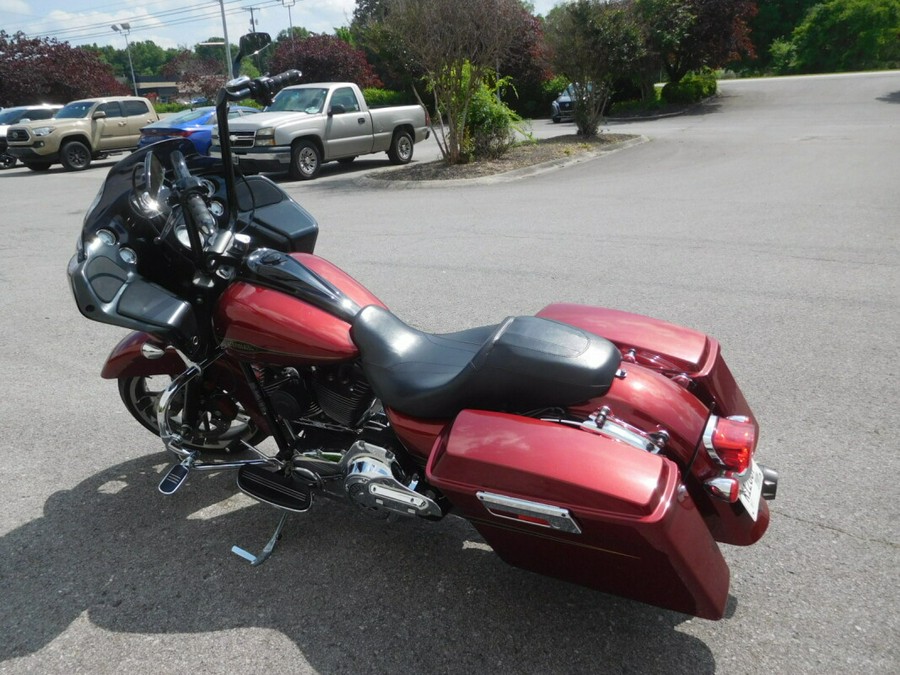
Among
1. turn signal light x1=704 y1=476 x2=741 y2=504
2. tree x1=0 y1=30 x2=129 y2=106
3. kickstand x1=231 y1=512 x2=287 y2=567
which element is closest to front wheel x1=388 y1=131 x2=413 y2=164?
kickstand x1=231 y1=512 x2=287 y2=567

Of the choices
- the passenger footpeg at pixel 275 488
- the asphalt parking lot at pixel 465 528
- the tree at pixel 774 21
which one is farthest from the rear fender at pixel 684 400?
the tree at pixel 774 21

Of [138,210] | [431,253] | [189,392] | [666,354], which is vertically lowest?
[431,253]

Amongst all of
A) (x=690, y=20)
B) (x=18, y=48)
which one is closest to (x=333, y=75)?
(x=18, y=48)

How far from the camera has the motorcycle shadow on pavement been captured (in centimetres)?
254

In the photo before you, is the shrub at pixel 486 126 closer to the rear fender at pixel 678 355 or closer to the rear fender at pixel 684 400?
the rear fender at pixel 678 355

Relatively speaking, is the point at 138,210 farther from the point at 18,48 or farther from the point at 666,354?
the point at 18,48

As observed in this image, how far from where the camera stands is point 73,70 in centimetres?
3134

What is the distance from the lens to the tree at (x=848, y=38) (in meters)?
44.2

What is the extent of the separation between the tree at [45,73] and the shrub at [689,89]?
24.6 m

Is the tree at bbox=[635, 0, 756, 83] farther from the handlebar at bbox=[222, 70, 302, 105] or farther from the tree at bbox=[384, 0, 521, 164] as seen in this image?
the handlebar at bbox=[222, 70, 302, 105]

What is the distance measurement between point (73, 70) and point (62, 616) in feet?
113

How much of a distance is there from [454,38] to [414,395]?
12.3 metres

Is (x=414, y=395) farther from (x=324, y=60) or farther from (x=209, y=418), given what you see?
(x=324, y=60)

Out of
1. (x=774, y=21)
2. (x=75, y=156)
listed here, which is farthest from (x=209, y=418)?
(x=774, y=21)
